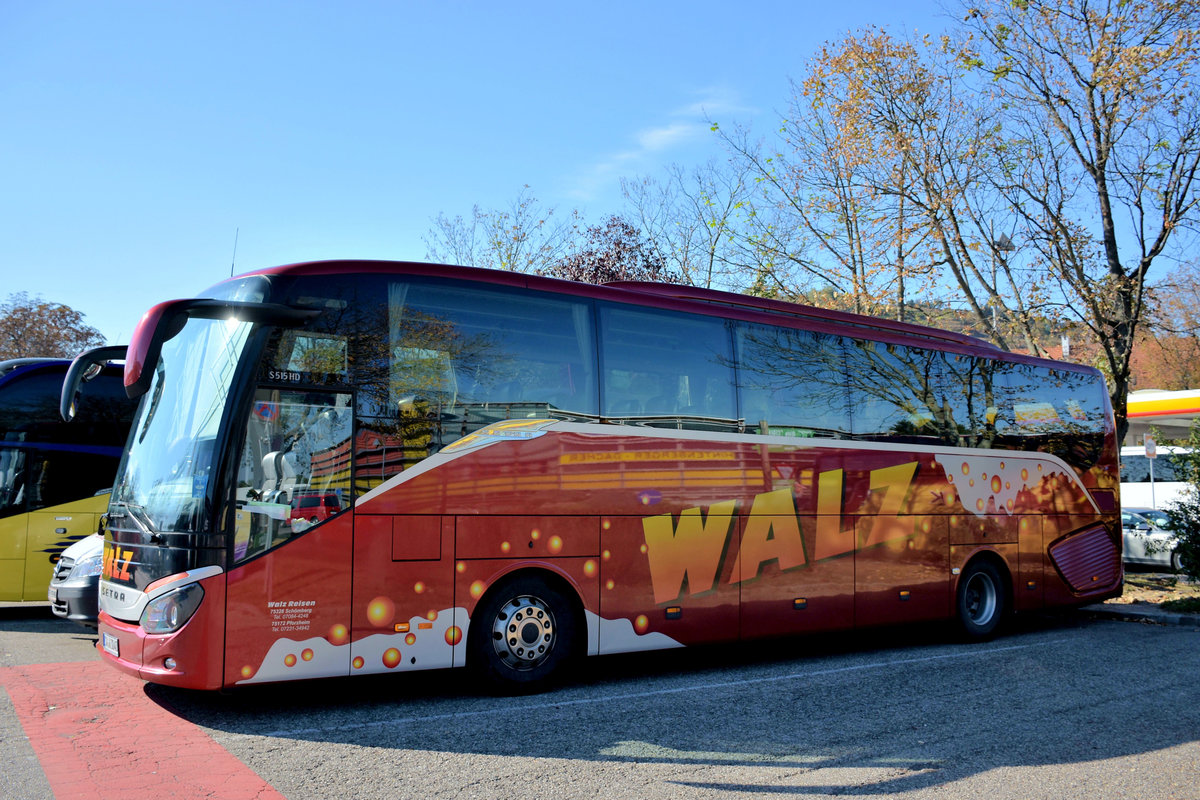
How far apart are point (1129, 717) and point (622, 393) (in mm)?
4920

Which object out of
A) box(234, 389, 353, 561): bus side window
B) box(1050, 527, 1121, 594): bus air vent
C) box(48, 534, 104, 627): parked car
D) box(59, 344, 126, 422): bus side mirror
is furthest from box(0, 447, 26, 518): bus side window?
box(1050, 527, 1121, 594): bus air vent

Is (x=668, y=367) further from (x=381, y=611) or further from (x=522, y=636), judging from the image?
(x=381, y=611)

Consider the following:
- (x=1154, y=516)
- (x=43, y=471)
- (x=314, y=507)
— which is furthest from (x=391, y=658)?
(x=1154, y=516)

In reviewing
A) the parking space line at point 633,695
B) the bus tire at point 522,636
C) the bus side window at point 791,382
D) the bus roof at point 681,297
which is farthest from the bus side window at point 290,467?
the bus side window at point 791,382

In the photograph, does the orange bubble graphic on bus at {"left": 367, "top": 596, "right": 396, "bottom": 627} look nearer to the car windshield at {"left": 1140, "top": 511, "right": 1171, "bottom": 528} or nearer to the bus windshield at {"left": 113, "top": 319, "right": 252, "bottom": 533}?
the bus windshield at {"left": 113, "top": 319, "right": 252, "bottom": 533}

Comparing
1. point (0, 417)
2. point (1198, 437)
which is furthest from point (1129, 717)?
point (0, 417)

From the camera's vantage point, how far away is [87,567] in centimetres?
993

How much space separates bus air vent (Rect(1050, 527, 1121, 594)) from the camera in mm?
12945

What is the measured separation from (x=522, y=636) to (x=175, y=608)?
110 inches

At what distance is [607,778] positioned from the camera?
18.0 feet

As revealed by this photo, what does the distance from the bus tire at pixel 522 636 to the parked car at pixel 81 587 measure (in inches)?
177

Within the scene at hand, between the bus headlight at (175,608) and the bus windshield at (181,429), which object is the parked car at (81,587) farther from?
the bus headlight at (175,608)

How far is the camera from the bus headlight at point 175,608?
20.8ft

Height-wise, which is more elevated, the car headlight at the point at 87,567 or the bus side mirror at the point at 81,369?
the bus side mirror at the point at 81,369
